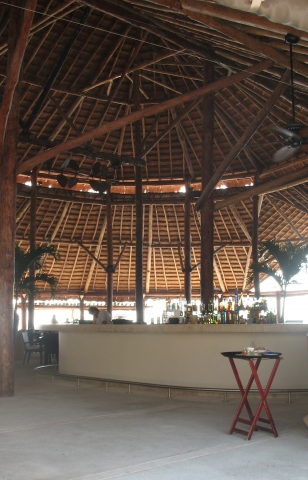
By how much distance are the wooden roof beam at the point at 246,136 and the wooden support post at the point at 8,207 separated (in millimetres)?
3445

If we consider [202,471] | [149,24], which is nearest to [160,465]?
[202,471]

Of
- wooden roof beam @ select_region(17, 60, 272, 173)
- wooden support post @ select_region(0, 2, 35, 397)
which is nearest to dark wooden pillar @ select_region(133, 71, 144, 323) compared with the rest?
wooden roof beam @ select_region(17, 60, 272, 173)

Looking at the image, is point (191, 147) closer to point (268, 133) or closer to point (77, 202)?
point (268, 133)

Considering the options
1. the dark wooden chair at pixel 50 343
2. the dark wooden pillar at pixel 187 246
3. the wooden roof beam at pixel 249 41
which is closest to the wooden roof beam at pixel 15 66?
the wooden roof beam at pixel 249 41

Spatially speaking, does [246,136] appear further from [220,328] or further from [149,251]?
[149,251]

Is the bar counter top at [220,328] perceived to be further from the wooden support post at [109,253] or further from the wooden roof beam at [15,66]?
the wooden support post at [109,253]

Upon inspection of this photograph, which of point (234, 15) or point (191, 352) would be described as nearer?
point (234, 15)

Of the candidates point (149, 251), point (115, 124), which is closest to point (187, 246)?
point (149, 251)

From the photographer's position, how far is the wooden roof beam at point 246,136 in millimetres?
8617

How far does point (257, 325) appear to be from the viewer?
6.93 metres

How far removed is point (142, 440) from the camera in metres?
4.78

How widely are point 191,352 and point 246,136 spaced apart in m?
3.70

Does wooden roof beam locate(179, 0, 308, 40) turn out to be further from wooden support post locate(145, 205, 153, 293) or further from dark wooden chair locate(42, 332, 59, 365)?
wooden support post locate(145, 205, 153, 293)

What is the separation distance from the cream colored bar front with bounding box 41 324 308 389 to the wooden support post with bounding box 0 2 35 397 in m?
1.50
